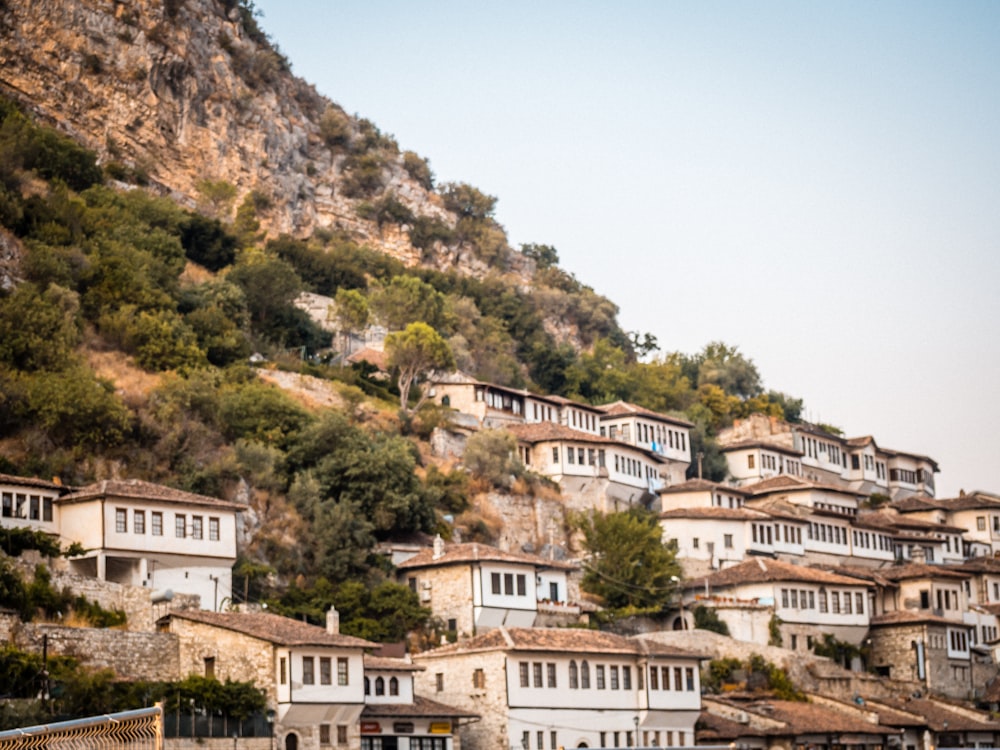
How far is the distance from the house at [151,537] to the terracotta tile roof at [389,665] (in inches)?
211

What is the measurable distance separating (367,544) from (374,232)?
6267 centimetres

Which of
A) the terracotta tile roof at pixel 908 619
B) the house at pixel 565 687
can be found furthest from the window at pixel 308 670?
the terracotta tile roof at pixel 908 619

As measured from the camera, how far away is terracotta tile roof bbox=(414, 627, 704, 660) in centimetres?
5034

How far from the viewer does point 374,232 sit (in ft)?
382

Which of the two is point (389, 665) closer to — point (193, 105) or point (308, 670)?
point (308, 670)

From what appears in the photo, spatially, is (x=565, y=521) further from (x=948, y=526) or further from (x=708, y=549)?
(x=948, y=526)

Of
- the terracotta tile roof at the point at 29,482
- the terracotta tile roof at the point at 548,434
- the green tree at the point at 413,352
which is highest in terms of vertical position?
the green tree at the point at 413,352

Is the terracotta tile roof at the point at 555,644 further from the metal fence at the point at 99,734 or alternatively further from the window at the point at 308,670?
the metal fence at the point at 99,734

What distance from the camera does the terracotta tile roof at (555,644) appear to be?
50.3 m

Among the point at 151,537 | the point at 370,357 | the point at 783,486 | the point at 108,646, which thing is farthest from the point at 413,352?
the point at 108,646

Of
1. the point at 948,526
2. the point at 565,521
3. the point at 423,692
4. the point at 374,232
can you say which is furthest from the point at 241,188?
the point at 423,692

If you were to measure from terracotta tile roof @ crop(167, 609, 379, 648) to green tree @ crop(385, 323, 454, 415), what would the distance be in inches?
1196

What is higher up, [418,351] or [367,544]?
[418,351]

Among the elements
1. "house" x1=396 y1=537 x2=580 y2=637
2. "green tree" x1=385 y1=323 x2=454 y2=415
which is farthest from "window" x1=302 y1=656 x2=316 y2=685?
"green tree" x1=385 y1=323 x2=454 y2=415
